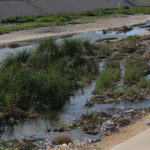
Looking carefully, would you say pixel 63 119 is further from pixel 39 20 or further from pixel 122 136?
pixel 39 20

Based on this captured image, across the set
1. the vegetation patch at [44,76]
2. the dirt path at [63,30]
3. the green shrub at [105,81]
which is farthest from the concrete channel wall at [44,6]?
the green shrub at [105,81]

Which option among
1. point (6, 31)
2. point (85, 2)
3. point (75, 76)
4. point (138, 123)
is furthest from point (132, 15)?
point (138, 123)

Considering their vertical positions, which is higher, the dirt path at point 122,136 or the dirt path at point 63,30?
the dirt path at point 63,30

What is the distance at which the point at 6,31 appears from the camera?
26.6m

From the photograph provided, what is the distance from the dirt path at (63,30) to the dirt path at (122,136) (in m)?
14.3

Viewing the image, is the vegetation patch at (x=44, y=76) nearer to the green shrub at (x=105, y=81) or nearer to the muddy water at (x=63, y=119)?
the muddy water at (x=63, y=119)

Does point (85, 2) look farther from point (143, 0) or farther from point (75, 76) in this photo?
point (75, 76)

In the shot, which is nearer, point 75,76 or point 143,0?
point 75,76

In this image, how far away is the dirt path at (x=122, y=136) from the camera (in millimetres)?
8328

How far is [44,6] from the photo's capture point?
129 feet

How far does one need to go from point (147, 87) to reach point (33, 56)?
446 cm

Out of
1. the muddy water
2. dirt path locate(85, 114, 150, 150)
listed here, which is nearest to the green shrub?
the muddy water

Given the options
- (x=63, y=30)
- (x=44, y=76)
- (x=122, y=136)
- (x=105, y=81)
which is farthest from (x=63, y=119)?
(x=63, y=30)

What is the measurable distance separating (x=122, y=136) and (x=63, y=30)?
67.8 ft
